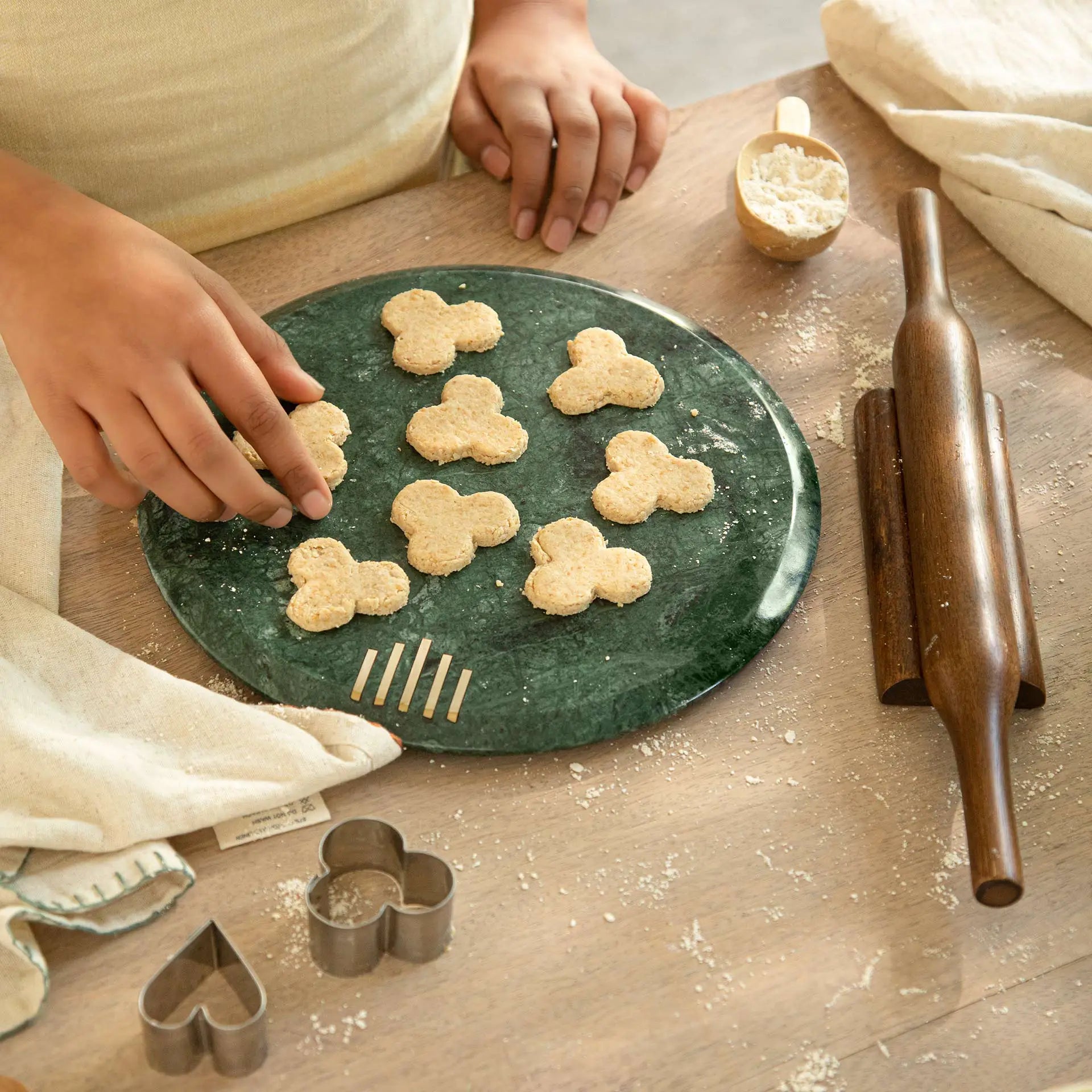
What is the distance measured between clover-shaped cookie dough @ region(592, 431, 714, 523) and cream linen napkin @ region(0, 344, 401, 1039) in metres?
0.32

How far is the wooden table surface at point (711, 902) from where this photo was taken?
77 centimetres

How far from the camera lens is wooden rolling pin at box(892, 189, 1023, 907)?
2.72 feet

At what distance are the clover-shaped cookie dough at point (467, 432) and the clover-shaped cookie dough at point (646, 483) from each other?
10 centimetres

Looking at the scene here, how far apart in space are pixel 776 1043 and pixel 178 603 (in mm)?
604

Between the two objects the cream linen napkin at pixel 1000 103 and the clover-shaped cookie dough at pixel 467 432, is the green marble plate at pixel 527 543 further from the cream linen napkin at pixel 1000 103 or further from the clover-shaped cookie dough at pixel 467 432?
the cream linen napkin at pixel 1000 103

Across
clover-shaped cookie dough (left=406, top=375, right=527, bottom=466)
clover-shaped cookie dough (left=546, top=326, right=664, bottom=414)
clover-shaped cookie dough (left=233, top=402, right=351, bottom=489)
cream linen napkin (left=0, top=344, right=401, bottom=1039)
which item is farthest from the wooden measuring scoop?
cream linen napkin (left=0, top=344, right=401, bottom=1039)

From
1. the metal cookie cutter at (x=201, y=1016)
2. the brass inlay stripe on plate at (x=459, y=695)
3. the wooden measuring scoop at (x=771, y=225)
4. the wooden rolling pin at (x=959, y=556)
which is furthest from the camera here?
the wooden measuring scoop at (x=771, y=225)

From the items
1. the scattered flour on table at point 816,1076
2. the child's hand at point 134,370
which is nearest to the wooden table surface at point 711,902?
the scattered flour on table at point 816,1076

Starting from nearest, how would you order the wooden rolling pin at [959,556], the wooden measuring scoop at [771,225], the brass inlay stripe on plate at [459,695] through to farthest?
1. the wooden rolling pin at [959,556]
2. the brass inlay stripe on plate at [459,695]
3. the wooden measuring scoop at [771,225]

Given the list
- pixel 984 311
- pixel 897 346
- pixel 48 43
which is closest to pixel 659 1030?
pixel 897 346

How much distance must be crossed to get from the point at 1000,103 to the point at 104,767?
4.08 feet

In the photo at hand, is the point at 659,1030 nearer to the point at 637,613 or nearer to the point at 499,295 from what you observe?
the point at 637,613

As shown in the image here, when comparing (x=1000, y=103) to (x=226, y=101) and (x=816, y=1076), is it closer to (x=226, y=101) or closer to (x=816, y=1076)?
(x=226, y=101)

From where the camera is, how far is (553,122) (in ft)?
4.50
